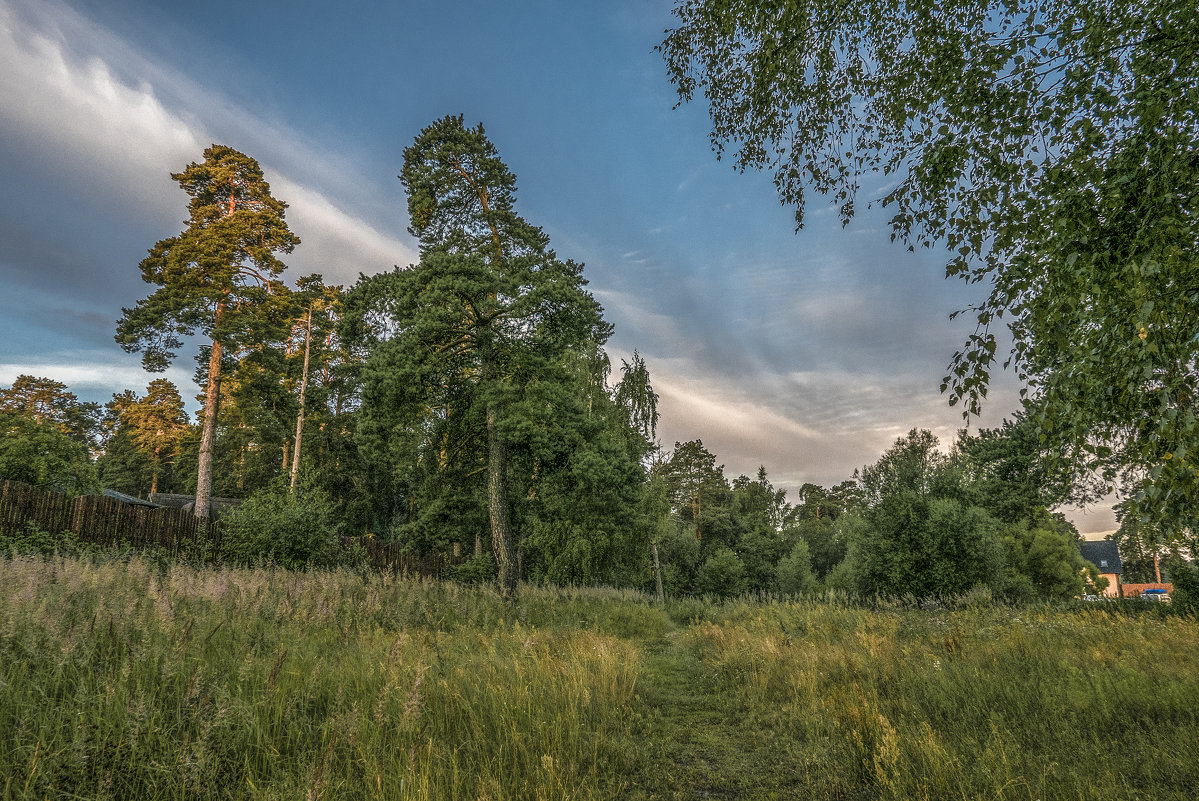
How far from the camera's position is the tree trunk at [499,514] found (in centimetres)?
1375

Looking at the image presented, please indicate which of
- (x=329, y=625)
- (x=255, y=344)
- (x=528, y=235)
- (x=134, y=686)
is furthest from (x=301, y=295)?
(x=134, y=686)

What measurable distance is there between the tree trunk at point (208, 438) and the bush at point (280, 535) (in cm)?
949

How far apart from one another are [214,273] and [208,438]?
697 centimetres

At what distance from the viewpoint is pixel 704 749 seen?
4703 millimetres

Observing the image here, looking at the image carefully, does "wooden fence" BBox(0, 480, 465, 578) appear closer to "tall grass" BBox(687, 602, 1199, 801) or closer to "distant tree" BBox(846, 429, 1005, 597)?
"tall grass" BBox(687, 602, 1199, 801)

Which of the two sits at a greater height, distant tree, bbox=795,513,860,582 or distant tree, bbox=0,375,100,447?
distant tree, bbox=0,375,100,447

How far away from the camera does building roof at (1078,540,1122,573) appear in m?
73.7

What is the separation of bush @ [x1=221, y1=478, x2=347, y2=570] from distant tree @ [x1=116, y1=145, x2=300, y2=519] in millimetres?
9880

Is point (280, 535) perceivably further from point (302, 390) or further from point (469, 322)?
point (302, 390)

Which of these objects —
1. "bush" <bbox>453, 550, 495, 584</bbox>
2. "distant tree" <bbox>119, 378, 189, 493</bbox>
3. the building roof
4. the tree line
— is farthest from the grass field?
the building roof

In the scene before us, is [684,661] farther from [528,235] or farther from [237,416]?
[237,416]

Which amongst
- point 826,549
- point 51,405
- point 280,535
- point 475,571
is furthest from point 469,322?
point 51,405

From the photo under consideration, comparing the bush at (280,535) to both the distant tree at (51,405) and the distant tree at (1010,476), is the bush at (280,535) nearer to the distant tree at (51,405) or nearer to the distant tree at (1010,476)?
the distant tree at (1010,476)

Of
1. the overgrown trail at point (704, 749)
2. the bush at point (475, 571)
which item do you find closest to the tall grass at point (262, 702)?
the overgrown trail at point (704, 749)
